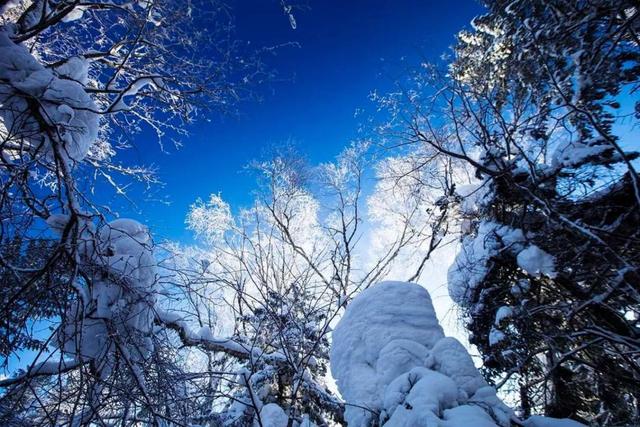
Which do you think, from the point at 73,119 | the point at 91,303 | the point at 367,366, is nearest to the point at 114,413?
the point at 91,303

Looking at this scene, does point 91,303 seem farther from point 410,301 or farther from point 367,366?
point 410,301

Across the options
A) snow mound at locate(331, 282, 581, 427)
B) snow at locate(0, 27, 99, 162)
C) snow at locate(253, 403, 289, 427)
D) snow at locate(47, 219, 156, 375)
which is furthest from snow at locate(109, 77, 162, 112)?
snow at locate(253, 403, 289, 427)

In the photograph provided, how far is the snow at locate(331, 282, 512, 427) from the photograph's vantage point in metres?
1.88

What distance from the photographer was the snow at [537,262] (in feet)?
12.1

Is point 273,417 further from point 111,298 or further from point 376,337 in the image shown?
point 111,298

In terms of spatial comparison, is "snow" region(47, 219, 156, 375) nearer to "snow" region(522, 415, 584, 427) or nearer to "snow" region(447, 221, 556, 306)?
"snow" region(522, 415, 584, 427)

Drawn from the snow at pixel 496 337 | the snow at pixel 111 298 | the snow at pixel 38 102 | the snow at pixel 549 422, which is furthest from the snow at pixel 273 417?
the snow at pixel 38 102

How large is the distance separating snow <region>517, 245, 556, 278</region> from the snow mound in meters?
1.74

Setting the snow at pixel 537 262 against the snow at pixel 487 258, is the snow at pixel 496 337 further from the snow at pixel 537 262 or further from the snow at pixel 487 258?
the snow at pixel 537 262

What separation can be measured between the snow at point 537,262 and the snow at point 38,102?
513cm

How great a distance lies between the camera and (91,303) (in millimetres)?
2082

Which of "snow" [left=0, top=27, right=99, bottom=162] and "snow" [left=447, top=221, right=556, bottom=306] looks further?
"snow" [left=447, top=221, right=556, bottom=306]

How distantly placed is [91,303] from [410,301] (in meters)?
2.79

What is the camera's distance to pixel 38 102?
7.52 feet
